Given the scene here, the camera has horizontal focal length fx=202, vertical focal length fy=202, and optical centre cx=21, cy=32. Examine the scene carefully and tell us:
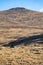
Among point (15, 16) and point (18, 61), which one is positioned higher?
point (15, 16)

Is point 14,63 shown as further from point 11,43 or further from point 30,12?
point 30,12

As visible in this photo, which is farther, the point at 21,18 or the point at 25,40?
the point at 21,18

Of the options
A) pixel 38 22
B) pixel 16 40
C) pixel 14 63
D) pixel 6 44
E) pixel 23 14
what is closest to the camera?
pixel 14 63

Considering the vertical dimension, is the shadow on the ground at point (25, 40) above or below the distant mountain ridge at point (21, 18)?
below

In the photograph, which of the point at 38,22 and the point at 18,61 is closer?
the point at 18,61

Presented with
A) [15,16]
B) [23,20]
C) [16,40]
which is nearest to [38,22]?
[23,20]

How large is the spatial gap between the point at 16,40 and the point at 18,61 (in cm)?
3008

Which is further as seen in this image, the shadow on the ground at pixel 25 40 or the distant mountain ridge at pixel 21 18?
the distant mountain ridge at pixel 21 18

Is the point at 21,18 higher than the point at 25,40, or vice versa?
the point at 21,18

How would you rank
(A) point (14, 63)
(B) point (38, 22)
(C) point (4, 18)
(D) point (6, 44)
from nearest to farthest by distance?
(A) point (14, 63) → (D) point (6, 44) → (B) point (38, 22) → (C) point (4, 18)

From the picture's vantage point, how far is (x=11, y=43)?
54.9 m

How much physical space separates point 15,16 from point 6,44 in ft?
222

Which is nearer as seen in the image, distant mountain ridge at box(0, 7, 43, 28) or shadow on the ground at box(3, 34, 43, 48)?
shadow on the ground at box(3, 34, 43, 48)

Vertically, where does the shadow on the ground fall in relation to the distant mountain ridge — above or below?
below
